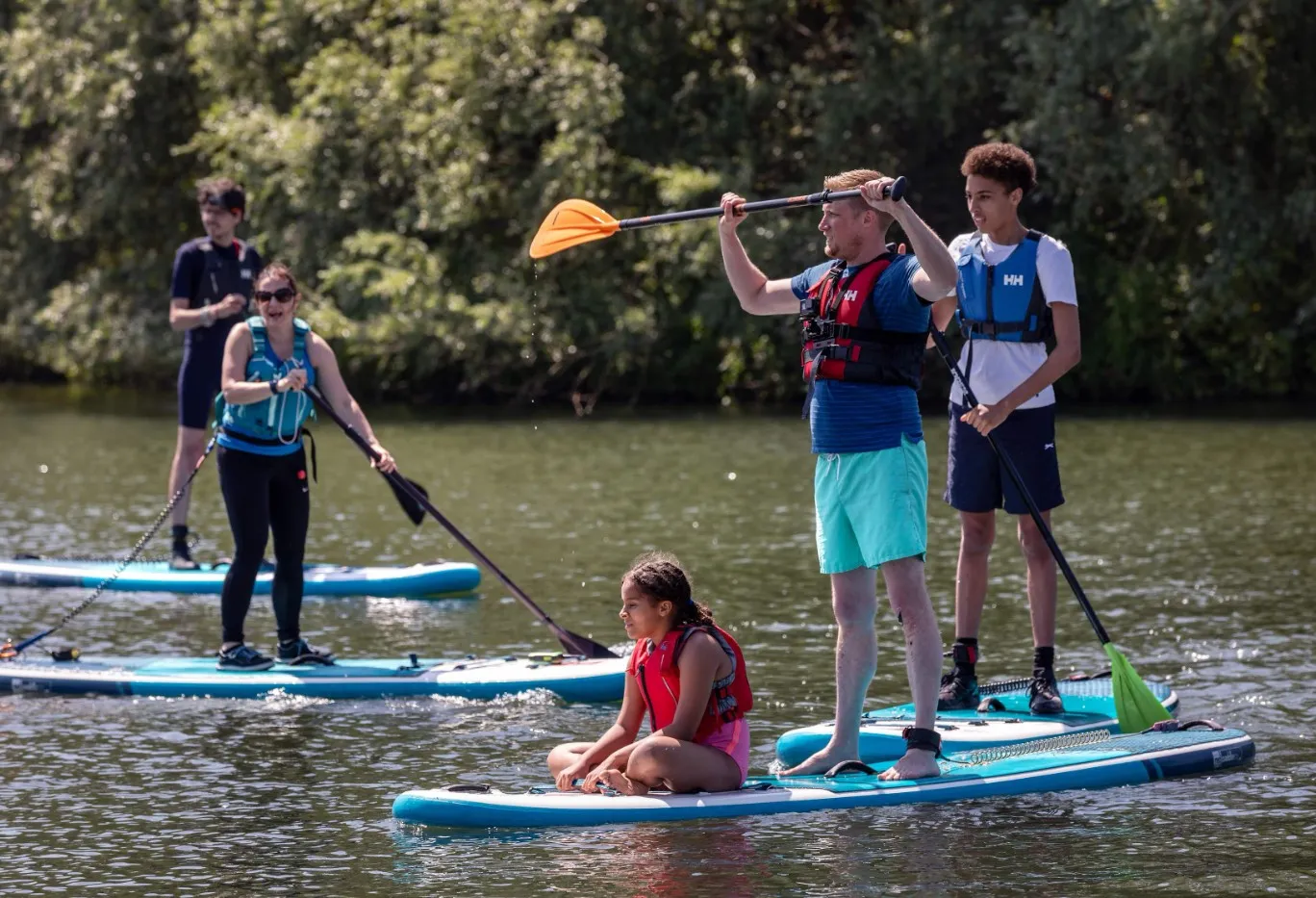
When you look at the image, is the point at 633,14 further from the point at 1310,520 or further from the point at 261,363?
the point at 261,363

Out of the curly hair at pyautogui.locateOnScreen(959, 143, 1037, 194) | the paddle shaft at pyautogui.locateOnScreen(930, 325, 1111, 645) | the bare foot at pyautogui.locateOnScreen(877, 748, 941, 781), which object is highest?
the curly hair at pyautogui.locateOnScreen(959, 143, 1037, 194)

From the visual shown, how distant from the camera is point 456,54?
2489 centimetres

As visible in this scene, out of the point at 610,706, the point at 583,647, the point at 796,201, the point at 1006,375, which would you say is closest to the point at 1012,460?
the point at 1006,375

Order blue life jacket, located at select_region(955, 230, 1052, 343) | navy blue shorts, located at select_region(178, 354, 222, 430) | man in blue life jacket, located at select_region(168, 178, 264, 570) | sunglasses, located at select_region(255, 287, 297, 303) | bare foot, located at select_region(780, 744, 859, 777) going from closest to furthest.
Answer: bare foot, located at select_region(780, 744, 859, 777), blue life jacket, located at select_region(955, 230, 1052, 343), sunglasses, located at select_region(255, 287, 297, 303), man in blue life jacket, located at select_region(168, 178, 264, 570), navy blue shorts, located at select_region(178, 354, 222, 430)

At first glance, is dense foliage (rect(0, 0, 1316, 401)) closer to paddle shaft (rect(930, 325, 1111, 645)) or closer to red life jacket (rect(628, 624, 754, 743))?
paddle shaft (rect(930, 325, 1111, 645))

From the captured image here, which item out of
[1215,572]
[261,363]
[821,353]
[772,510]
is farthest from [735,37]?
[821,353]

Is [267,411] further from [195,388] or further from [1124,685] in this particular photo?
[1124,685]

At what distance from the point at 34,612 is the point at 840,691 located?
18.0 feet

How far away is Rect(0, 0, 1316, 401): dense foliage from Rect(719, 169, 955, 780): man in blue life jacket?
52.0 feet

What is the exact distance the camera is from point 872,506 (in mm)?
6426

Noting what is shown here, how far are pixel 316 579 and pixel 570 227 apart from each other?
4.11 m

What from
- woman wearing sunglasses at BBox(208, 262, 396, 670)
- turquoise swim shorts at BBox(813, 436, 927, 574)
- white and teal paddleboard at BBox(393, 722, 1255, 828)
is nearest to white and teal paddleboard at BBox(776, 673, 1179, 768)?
white and teal paddleboard at BBox(393, 722, 1255, 828)

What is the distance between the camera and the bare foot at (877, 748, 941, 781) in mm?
6516

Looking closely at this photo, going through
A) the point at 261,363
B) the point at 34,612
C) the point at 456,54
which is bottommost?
the point at 34,612
